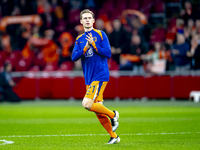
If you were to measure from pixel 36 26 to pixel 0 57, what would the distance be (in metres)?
2.30

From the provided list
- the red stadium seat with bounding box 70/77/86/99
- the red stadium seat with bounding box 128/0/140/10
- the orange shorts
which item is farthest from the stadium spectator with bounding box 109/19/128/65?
the orange shorts

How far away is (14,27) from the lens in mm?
21812

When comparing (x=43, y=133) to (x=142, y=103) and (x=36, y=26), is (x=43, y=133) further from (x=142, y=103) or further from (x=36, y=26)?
(x=36, y=26)

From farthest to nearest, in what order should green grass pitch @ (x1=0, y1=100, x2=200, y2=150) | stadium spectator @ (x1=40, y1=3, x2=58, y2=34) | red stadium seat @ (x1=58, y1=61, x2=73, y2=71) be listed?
stadium spectator @ (x1=40, y1=3, x2=58, y2=34) → red stadium seat @ (x1=58, y1=61, x2=73, y2=71) → green grass pitch @ (x1=0, y1=100, x2=200, y2=150)

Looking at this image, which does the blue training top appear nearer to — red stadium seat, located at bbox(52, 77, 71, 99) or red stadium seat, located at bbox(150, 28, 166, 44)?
red stadium seat, located at bbox(52, 77, 71, 99)

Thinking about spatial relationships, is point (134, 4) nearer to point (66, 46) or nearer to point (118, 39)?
point (118, 39)

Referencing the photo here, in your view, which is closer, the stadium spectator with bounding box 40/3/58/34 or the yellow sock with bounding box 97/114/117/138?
the yellow sock with bounding box 97/114/117/138

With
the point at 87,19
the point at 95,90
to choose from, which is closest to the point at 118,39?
the point at 87,19

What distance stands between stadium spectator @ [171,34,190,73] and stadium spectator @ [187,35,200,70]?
20 cm

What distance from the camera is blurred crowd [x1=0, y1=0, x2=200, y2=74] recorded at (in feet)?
54.8

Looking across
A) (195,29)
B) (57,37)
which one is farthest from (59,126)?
(57,37)

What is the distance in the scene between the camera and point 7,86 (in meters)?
17.9

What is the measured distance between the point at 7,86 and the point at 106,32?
4907 millimetres

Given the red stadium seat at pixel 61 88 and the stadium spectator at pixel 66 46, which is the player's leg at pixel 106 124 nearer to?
the red stadium seat at pixel 61 88
